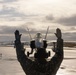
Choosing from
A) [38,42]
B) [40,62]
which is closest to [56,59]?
[40,62]

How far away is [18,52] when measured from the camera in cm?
2230

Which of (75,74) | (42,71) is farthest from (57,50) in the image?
(75,74)

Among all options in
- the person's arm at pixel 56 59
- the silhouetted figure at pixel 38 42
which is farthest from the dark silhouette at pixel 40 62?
the silhouetted figure at pixel 38 42

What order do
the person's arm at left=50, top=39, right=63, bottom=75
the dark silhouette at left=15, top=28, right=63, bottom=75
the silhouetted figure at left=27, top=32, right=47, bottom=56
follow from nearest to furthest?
the silhouetted figure at left=27, top=32, right=47, bottom=56 → the dark silhouette at left=15, top=28, right=63, bottom=75 → the person's arm at left=50, top=39, right=63, bottom=75

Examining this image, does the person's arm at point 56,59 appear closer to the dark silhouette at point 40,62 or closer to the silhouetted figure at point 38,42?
the dark silhouette at point 40,62

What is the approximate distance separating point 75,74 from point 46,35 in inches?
807

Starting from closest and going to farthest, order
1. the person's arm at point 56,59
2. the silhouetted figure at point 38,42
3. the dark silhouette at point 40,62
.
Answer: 1. the silhouetted figure at point 38,42
2. the dark silhouette at point 40,62
3. the person's arm at point 56,59

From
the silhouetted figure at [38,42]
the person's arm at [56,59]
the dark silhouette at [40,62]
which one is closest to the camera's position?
the silhouetted figure at [38,42]

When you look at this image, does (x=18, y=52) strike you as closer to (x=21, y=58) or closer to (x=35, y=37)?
(x=21, y=58)

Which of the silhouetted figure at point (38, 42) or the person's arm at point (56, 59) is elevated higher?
the silhouetted figure at point (38, 42)

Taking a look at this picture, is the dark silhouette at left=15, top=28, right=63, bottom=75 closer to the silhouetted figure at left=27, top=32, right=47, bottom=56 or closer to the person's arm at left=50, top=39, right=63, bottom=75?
the person's arm at left=50, top=39, right=63, bottom=75

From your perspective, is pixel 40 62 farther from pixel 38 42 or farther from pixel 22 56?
pixel 38 42

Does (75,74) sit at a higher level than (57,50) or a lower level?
lower

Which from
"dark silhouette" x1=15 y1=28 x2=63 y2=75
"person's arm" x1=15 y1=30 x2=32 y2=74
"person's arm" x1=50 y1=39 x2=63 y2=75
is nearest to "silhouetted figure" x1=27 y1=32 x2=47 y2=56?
"dark silhouette" x1=15 y1=28 x2=63 y2=75
